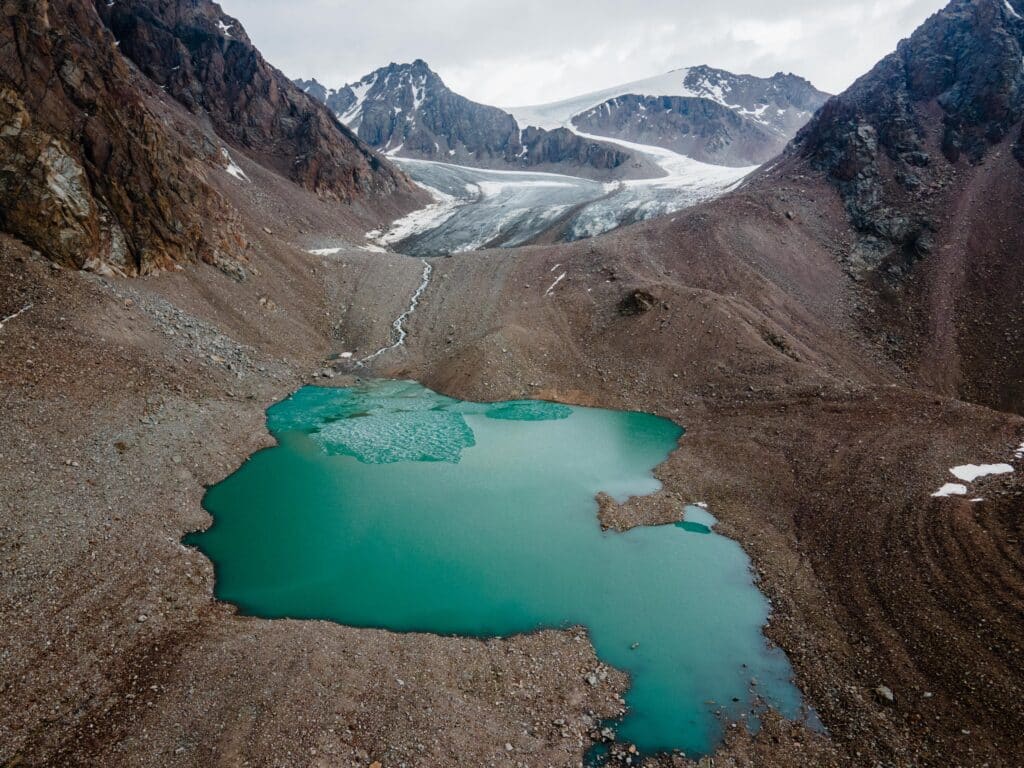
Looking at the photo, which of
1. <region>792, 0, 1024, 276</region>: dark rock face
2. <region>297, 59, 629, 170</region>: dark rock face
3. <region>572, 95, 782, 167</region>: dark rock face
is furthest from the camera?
<region>572, 95, 782, 167</region>: dark rock face

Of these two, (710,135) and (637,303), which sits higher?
(710,135)

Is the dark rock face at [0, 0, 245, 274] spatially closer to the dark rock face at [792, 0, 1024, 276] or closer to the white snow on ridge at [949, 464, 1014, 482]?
the white snow on ridge at [949, 464, 1014, 482]

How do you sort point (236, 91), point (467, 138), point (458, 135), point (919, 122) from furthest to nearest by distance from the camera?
point (458, 135) < point (467, 138) < point (236, 91) < point (919, 122)

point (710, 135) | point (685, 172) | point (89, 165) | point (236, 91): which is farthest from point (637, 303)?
point (710, 135)

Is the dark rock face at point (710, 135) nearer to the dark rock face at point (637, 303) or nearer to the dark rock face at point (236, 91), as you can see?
the dark rock face at point (236, 91)

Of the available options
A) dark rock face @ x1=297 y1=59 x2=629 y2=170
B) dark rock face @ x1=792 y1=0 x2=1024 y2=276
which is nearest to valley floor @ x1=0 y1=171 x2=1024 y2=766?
dark rock face @ x1=792 y1=0 x2=1024 y2=276

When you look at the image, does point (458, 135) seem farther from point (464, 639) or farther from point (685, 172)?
point (464, 639)
